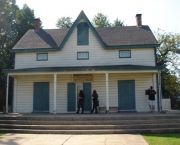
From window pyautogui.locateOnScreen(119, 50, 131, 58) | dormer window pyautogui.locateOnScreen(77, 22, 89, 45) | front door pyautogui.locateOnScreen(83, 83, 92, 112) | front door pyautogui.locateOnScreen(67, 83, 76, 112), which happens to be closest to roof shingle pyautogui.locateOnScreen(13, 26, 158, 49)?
window pyautogui.locateOnScreen(119, 50, 131, 58)

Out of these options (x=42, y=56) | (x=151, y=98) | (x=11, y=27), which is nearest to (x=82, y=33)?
(x=42, y=56)

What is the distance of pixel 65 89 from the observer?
16797 millimetres

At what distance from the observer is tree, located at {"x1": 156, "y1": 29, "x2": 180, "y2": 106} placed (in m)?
31.8

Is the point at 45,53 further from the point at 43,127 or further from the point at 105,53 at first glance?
the point at 43,127

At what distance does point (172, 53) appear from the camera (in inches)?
1296

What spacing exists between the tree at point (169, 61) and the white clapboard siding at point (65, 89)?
16.4 meters

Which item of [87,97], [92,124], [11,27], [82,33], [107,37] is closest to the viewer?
[92,124]

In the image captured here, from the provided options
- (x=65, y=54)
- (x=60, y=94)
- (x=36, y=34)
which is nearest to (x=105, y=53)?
(x=65, y=54)

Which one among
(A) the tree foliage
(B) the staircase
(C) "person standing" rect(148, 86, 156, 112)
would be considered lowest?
(B) the staircase

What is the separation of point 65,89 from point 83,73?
227 cm

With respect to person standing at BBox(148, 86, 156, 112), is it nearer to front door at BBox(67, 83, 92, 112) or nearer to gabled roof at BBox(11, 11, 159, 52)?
gabled roof at BBox(11, 11, 159, 52)

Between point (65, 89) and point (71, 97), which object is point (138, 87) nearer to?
point (71, 97)

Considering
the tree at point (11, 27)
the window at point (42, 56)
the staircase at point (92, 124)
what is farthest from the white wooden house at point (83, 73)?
the tree at point (11, 27)

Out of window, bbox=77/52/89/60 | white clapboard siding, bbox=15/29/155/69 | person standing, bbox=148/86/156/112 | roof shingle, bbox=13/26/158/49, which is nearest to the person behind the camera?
person standing, bbox=148/86/156/112
